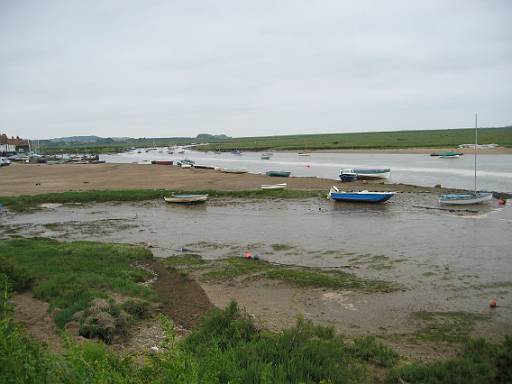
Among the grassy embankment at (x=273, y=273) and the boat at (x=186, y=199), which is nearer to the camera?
the grassy embankment at (x=273, y=273)

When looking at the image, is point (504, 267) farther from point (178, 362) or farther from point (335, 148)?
point (335, 148)

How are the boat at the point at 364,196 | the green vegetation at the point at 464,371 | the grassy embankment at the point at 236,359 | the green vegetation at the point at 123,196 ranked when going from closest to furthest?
the grassy embankment at the point at 236,359 → the green vegetation at the point at 464,371 → the boat at the point at 364,196 → the green vegetation at the point at 123,196

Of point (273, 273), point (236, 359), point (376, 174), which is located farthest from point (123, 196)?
point (236, 359)

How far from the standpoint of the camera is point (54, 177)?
54.5 m

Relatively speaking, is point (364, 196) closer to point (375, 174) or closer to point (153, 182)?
point (375, 174)

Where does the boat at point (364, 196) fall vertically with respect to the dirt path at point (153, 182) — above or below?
below

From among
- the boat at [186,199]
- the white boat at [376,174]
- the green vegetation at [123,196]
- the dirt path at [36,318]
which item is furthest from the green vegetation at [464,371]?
the white boat at [376,174]

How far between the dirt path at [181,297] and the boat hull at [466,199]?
71.4 feet

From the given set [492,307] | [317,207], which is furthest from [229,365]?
[317,207]

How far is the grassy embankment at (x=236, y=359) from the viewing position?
16.8 feet

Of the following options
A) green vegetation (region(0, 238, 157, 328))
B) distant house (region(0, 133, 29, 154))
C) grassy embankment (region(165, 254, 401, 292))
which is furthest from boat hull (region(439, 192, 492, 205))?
distant house (region(0, 133, 29, 154))

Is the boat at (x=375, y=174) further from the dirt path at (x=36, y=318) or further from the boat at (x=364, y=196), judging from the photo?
the dirt path at (x=36, y=318)

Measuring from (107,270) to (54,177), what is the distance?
45.5 meters

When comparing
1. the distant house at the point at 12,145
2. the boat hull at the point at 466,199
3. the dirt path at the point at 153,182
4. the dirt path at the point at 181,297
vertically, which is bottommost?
the dirt path at the point at 181,297
